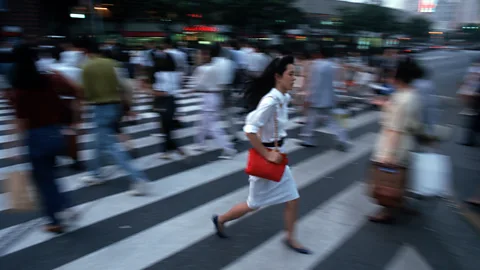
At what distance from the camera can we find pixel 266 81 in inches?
133

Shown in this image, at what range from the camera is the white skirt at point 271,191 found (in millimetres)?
3383

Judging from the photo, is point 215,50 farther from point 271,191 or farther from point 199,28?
point 199,28

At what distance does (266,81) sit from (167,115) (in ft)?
10.4

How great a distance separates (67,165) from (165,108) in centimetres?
165

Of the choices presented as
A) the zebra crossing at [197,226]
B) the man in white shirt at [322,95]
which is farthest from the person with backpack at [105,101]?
the man in white shirt at [322,95]

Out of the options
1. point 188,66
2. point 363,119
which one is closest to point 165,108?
point 363,119

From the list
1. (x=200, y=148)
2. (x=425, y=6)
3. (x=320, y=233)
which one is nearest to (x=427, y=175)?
(x=320, y=233)

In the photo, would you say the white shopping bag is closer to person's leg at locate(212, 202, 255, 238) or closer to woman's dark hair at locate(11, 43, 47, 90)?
person's leg at locate(212, 202, 255, 238)

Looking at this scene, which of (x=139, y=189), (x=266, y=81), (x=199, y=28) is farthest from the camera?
(x=199, y=28)

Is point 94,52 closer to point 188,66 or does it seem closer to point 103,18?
point 188,66

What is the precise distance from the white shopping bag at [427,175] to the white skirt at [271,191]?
4.55 ft

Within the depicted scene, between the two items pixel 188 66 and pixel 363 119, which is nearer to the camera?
pixel 363 119

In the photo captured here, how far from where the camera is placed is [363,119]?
1002 centimetres

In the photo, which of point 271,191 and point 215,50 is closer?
point 271,191
